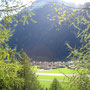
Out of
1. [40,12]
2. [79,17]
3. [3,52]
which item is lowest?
[3,52]

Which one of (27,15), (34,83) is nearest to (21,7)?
(27,15)

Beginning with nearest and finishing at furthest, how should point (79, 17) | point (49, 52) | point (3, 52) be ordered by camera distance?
point (79, 17), point (3, 52), point (49, 52)

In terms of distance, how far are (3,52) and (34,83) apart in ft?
12.5

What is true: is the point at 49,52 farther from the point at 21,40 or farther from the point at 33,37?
the point at 21,40

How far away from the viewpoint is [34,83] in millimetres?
6543

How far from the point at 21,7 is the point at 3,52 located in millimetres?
1032

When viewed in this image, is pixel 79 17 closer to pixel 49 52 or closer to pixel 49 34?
pixel 49 52

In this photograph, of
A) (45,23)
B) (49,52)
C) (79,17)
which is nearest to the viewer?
(79,17)

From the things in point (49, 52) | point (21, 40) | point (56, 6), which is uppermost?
point (56, 6)

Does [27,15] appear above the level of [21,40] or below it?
above

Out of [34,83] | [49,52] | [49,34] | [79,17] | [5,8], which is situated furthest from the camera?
[49,34]

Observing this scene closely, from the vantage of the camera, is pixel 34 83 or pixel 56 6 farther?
pixel 34 83

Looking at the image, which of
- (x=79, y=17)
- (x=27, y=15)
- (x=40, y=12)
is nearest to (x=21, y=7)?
(x=27, y=15)

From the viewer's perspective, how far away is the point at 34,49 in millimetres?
85125
